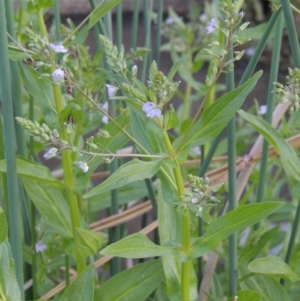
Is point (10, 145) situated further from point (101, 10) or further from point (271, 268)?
point (271, 268)

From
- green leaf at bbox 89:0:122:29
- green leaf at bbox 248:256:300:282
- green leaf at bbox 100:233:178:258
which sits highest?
green leaf at bbox 89:0:122:29

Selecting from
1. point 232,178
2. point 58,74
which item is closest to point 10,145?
point 58,74

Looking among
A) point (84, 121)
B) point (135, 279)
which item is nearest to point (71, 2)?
point (84, 121)

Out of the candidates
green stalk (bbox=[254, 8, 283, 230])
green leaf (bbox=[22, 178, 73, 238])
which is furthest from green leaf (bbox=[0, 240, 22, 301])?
green stalk (bbox=[254, 8, 283, 230])

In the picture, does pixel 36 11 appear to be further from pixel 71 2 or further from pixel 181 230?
pixel 71 2

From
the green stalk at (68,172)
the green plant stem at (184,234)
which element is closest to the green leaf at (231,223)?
the green plant stem at (184,234)

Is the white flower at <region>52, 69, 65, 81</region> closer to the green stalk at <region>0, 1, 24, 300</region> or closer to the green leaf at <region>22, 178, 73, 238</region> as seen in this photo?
the green stalk at <region>0, 1, 24, 300</region>

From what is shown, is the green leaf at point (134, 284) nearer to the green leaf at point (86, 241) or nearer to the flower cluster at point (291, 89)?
the green leaf at point (86, 241)
